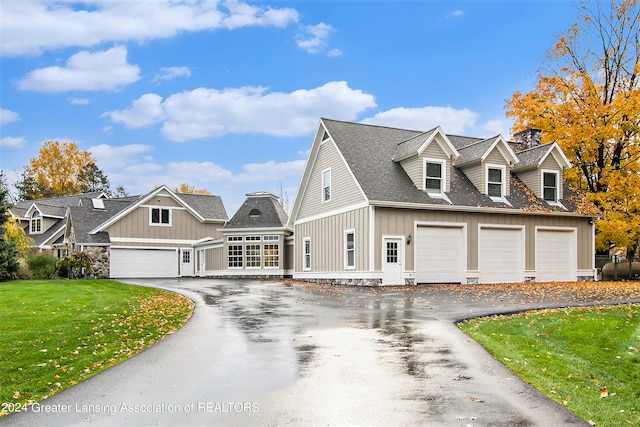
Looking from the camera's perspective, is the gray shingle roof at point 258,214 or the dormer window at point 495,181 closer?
the dormer window at point 495,181

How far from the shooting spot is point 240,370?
753cm

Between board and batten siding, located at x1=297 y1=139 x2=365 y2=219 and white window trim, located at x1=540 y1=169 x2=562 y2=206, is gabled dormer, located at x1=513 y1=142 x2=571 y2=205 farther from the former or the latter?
board and batten siding, located at x1=297 y1=139 x2=365 y2=219

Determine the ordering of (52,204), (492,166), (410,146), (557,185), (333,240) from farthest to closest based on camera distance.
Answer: (52,204), (557,185), (333,240), (492,166), (410,146)

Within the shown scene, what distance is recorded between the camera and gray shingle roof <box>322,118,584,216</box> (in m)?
22.3

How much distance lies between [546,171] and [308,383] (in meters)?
22.2

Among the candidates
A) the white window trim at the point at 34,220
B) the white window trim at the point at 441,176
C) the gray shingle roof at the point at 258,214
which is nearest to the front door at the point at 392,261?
the white window trim at the point at 441,176

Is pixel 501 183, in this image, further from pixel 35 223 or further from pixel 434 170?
pixel 35 223

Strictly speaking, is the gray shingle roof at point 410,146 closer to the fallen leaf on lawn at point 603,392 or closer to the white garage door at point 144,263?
the fallen leaf on lawn at point 603,392

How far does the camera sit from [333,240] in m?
24.7

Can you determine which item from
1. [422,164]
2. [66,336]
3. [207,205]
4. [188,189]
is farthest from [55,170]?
[66,336]

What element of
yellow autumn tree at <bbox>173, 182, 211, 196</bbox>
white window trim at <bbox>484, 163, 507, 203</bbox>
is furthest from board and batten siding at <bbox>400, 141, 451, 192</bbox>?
yellow autumn tree at <bbox>173, 182, 211, 196</bbox>

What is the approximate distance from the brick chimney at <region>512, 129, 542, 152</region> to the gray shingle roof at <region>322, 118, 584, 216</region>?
3139 mm

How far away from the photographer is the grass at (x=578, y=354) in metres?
6.61

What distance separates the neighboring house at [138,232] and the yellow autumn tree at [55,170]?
17.6 meters
